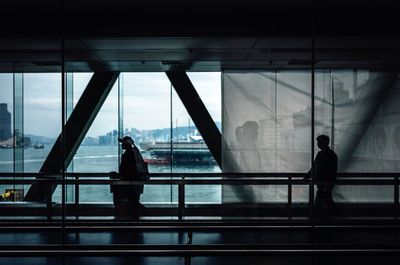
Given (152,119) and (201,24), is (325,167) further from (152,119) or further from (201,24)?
(152,119)

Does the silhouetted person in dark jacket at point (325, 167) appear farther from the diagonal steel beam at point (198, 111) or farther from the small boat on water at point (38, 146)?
the small boat on water at point (38, 146)

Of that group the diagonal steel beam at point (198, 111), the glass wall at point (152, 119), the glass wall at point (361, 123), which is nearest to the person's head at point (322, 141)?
the glass wall at point (361, 123)

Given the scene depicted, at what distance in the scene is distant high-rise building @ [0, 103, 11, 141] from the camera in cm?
1064

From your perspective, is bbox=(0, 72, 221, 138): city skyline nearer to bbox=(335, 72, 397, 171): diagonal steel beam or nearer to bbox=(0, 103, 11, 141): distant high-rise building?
bbox=(0, 103, 11, 141): distant high-rise building

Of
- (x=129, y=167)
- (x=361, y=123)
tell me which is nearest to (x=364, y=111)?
(x=361, y=123)

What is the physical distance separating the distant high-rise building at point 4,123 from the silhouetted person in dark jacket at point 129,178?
4.91 m

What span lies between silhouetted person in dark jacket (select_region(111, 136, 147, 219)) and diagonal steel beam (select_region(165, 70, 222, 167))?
10.0ft

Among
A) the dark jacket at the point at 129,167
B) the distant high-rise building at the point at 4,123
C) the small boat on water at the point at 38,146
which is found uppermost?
the distant high-rise building at the point at 4,123

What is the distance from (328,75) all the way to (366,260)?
15.5 feet

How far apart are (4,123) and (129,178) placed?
5.32m

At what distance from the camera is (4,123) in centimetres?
1068

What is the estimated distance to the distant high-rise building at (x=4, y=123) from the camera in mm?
10641

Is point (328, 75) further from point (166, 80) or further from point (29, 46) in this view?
point (29, 46)

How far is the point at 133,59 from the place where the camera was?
8.88 m
